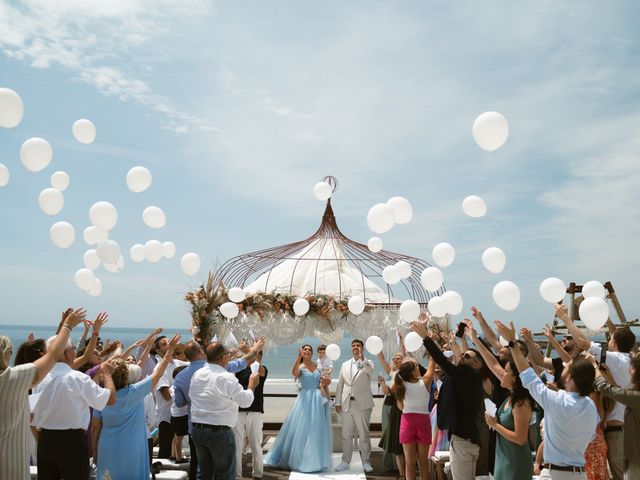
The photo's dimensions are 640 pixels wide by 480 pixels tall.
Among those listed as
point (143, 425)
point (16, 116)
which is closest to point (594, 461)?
point (143, 425)

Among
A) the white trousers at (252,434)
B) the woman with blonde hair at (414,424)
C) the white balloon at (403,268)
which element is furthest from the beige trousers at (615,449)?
the white trousers at (252,434)

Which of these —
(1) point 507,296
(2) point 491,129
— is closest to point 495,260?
(1) point 507,296

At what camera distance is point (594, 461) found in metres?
5.16

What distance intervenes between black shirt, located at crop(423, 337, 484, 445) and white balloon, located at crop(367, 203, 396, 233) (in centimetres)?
195

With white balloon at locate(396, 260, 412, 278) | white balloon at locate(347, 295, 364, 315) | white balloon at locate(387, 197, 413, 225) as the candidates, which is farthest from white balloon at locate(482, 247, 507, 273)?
white balloon at locate(347, 295, 364, 315)

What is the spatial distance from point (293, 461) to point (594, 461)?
4.65m

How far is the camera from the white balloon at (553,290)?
605cm

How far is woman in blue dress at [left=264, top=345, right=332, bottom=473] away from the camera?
859cm

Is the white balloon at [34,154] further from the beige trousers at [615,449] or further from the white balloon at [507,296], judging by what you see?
the beige trousers at [615,449]

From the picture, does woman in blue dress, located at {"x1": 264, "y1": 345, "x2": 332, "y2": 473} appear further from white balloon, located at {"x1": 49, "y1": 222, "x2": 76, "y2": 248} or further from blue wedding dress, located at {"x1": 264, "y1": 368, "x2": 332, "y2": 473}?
white balloon, located at {"x1": 49, "y1": 222, "x2": 76, "y2": 248}

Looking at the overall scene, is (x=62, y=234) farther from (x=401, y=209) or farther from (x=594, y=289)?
(x=594, y=289)

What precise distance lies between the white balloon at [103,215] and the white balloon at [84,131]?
0.69 m

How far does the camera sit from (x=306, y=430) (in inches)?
342

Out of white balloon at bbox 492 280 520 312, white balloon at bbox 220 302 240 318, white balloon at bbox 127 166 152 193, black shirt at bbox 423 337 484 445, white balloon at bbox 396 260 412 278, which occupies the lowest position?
black shirt at bbox 423 337 484 445
